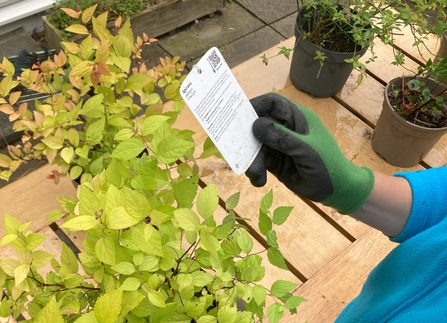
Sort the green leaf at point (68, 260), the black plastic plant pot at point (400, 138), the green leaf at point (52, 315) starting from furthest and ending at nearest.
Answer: the black plastic plant pot at point (400, 138) < the green leaf at point (68, 260) < the green leaf at point (52, 315)

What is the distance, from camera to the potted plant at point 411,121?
1494mm

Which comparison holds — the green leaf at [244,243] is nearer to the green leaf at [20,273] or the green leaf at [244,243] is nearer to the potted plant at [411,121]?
the green leaf at [20,273]

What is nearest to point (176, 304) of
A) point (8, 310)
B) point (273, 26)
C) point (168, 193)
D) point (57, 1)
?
point (168, 193)

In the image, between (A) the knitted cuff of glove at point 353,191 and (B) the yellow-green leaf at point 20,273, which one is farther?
(A) the knitted cuff of glove at point 353,191

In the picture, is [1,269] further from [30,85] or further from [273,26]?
[273,26]

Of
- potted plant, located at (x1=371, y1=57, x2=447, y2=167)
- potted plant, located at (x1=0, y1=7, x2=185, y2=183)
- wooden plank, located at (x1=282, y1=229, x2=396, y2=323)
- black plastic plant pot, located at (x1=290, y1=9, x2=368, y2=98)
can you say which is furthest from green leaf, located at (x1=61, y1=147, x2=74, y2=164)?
potted plant, located at (x1=371, y1=57, x2=447, y2=167)

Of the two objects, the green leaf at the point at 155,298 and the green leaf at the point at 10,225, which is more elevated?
the green leaf at the point at 10,225

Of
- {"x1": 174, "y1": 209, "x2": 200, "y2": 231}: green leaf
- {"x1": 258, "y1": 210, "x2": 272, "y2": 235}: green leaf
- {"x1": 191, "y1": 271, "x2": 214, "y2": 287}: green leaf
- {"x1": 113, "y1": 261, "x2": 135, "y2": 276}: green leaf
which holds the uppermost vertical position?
{"x1": 174, "y1": 209, "x2": 200, "y2": 231}: green leaf

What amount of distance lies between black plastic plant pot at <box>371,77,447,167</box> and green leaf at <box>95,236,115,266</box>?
113cm

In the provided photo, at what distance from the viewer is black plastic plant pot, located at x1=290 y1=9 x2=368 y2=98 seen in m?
1.63

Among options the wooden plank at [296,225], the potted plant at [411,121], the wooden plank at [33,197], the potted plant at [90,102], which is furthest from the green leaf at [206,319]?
the potted plant at [411,121]

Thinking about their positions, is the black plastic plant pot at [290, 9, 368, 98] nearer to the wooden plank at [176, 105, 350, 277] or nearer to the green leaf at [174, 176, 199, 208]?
the wooden plank at [176, 105, 350, 277]

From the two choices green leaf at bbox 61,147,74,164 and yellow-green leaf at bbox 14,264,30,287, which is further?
green leaf at bbox 61,147,74,164

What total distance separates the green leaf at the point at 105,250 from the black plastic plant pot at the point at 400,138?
3.71 feet
